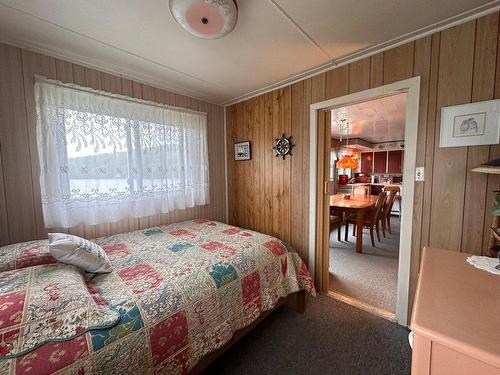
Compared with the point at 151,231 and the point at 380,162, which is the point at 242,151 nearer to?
the point at 151,231

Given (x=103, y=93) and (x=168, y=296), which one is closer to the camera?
(x=168, y=296)

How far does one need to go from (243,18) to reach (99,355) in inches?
76.4

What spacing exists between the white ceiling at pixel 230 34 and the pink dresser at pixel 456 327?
5.15 ft

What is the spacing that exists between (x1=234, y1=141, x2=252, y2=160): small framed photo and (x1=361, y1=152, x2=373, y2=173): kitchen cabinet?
6.93 meters

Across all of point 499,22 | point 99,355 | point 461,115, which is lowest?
point 99,355

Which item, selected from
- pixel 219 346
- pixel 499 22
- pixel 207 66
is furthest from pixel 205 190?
pixel 499 22

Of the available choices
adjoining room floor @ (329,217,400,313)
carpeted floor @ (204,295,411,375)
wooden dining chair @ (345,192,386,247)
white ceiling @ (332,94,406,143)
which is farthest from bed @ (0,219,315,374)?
white ceiling @ (332,94,406,143)

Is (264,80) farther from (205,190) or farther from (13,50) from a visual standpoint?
(13,50)

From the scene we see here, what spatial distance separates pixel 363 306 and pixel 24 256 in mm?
2651

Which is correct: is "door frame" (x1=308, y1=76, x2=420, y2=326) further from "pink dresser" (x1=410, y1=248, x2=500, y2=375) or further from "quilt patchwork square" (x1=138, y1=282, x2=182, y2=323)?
"quilt patchwork square" (x1=138, y1=282, x2=182, y2=323)

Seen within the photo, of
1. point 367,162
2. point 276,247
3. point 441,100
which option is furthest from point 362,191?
point 367,162

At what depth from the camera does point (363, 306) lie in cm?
199

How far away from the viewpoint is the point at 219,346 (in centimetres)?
123

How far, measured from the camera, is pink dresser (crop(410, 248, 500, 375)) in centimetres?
54
